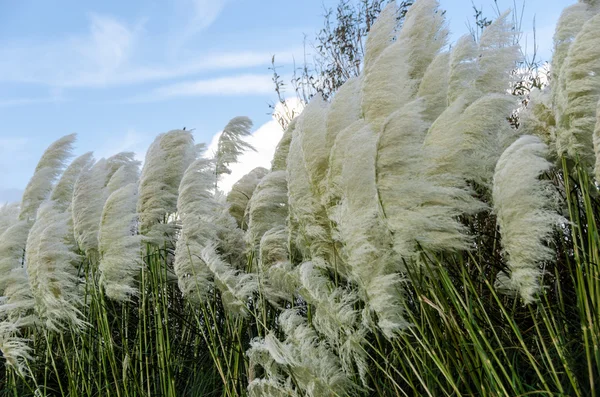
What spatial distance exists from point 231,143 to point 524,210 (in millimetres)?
2467

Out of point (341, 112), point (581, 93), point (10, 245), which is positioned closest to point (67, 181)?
point (10, 245)

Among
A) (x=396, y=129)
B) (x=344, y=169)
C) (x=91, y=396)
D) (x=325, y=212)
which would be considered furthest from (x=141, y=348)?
(x=396, y=129)

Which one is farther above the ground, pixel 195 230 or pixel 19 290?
pixel 195 230

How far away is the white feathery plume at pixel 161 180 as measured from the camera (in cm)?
385

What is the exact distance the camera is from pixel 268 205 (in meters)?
3.32

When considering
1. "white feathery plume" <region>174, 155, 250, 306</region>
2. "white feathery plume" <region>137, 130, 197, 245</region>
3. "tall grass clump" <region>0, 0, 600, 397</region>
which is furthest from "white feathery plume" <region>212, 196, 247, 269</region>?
"white feathery plume" <region>137, 130, 197, 245</region>

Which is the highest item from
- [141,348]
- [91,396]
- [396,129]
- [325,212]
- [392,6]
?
[392,6]

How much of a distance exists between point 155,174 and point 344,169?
1.66m

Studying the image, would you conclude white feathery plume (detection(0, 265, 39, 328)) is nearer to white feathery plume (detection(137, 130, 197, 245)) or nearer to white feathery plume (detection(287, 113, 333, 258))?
white feathery plume (detection(137, 130, 197, 245))

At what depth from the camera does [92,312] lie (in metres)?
4.18

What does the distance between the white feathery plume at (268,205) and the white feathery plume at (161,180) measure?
655 millimetres

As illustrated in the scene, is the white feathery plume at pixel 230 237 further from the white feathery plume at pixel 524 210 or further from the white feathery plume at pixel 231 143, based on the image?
the white feathery plume at pixel 524 210

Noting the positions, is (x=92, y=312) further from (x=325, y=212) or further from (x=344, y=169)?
(x=344, y=169)

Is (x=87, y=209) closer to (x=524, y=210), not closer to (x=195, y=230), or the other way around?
(x=195, y=230)
